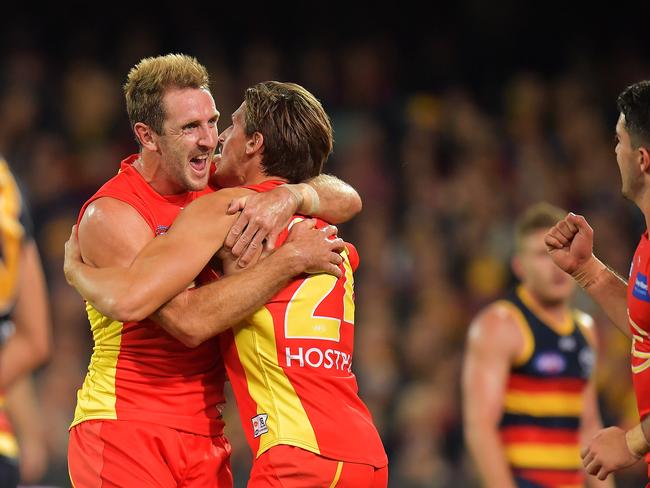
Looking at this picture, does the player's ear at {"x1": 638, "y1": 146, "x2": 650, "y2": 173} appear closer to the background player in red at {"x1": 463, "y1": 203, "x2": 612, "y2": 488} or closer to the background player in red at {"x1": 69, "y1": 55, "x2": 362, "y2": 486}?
the background player in red at {"x1": 69, "y1": 55, "x2": 362, "y2": 486}

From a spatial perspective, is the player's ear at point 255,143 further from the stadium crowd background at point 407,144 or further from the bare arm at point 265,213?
the stadium crowd background at point 407,144

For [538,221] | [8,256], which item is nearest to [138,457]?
[8,256]

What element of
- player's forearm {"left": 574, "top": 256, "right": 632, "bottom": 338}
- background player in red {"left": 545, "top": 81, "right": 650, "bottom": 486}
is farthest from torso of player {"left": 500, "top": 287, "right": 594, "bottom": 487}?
background player in red {"left": 545, "top": 81, "right": 650, "bottom": 486}

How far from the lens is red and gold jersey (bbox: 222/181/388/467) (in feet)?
12.0

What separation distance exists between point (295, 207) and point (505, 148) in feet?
23.6

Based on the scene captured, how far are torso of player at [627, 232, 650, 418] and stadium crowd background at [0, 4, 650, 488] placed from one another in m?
4.26

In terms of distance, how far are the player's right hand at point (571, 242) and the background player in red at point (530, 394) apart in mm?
1767

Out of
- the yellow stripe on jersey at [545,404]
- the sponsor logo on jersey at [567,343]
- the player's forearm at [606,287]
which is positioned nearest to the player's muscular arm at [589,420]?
the yellow stripe on jersey at [545,404]

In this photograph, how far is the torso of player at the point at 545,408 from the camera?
5.76 m

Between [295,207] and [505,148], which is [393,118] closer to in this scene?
[505,148]

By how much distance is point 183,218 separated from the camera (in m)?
3.75

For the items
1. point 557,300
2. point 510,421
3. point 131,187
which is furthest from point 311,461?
point 557,300

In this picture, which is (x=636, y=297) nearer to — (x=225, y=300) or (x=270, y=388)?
(x=270, y=388)

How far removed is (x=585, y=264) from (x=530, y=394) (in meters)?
1.82
